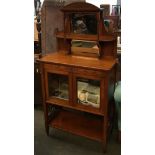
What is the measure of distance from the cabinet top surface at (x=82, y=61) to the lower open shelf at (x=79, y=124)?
699mm

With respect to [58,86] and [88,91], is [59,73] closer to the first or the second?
[58,86]

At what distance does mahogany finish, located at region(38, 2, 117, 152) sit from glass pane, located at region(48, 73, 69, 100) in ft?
0.12

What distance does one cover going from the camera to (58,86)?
206cm

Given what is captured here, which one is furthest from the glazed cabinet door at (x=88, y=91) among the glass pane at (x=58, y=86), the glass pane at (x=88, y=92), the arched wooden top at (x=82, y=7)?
the arched wooden top at (x=82, y=7)

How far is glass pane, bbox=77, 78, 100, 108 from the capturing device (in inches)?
72.6

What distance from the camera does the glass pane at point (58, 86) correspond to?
1982 millimetres

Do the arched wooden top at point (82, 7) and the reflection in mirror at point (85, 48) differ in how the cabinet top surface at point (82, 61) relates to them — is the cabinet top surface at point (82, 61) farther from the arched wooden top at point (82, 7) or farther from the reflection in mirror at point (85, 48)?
the arched wooden top at point (82, 7)

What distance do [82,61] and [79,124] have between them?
2.32 feet

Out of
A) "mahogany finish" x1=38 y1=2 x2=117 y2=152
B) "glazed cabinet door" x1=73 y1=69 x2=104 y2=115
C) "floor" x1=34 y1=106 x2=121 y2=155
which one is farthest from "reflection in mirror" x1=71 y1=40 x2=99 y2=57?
"floor" x1=34 y1=106 x2=121 y2=155
